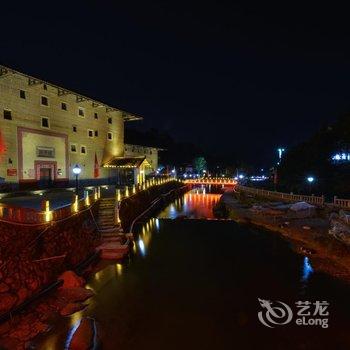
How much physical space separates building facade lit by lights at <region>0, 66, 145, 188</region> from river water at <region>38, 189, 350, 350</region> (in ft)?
39.3

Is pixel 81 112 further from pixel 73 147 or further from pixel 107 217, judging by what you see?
pixel 107 217

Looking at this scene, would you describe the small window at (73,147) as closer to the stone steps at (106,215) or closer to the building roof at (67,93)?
the building roof at (67,93)

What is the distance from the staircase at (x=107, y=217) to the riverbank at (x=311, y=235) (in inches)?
570

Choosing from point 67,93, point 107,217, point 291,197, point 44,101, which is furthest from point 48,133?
point 291,197

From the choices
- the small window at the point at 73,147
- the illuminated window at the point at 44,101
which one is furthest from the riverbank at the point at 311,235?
the illuminated window at the point at 44,101

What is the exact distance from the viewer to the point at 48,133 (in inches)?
1161

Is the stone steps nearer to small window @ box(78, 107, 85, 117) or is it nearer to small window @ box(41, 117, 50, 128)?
small window @ box(41, 117, 50, 128)

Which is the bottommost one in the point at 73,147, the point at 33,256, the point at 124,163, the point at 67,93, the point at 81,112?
the point at 33,256

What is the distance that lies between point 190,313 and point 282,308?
4331 mm

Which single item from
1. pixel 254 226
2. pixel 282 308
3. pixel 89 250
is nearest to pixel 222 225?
pixel 254 226

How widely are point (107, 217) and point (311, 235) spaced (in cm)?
1674

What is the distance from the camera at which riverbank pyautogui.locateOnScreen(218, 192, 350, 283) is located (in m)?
19.5

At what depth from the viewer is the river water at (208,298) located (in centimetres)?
1162

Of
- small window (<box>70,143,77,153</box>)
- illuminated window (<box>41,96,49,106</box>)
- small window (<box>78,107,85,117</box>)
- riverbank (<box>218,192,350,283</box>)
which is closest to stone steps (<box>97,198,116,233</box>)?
small window (<box>70,143,77,153</box>)
